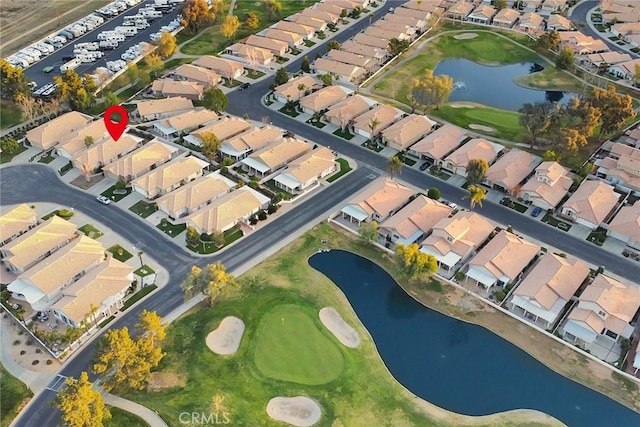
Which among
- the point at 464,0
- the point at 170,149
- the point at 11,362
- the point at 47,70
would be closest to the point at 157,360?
the point at 11,362

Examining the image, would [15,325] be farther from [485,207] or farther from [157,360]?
[485,207]

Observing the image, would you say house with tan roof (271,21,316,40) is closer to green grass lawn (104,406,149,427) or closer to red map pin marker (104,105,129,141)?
red map pin marker (104,105,129,141)

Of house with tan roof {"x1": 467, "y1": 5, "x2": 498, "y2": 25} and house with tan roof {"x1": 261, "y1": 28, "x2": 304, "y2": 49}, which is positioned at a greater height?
house with tan roof {"x1": 467, "y1": 5, "x2": 498, "y2": 25}

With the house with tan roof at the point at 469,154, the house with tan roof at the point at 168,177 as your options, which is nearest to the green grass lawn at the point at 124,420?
the house with tan roof at the point at 168,177

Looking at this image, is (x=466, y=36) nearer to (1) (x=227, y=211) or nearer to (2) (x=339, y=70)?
(2) (x=339, y=70)

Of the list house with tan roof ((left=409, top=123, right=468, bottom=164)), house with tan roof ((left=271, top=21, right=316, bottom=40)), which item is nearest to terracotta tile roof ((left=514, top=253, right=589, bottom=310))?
house with tan roof ((left=409, top=123, right=468, bottom=164))

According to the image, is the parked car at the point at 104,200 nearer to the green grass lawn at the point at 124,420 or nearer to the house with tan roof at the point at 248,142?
the house with tan roof at the point at 248,142
